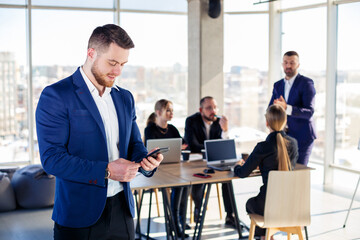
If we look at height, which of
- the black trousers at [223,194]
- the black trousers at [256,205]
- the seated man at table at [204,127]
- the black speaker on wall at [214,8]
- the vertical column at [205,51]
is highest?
the black speaker on wall at [214,8]

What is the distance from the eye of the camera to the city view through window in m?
7.59

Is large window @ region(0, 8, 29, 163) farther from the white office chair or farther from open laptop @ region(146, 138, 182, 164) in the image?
the white office chair

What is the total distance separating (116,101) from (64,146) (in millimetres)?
359

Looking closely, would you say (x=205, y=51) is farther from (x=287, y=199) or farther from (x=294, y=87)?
(x=287, y=199)

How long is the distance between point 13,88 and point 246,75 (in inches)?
162

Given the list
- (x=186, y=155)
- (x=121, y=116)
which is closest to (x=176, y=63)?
(x=186, y=155)

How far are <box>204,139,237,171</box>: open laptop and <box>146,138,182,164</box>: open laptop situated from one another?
1.08ft

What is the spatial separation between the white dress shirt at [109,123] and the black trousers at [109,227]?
0.17 feet

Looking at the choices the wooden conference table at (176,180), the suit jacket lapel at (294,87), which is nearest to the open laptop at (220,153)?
the wooden conference table at (176,180)

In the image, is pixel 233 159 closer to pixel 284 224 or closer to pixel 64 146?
pixel 284 224

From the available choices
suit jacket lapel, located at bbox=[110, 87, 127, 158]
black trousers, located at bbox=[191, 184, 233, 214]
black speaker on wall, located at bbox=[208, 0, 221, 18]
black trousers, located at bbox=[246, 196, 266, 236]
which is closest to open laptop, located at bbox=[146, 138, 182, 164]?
black trousers, located at bbox=[191, 184, 233, 214]

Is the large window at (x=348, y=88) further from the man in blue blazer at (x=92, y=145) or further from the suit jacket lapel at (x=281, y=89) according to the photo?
the man in blue blazer at (x=92, y=145)

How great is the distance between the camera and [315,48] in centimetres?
805

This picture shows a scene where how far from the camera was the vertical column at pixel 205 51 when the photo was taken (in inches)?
308
